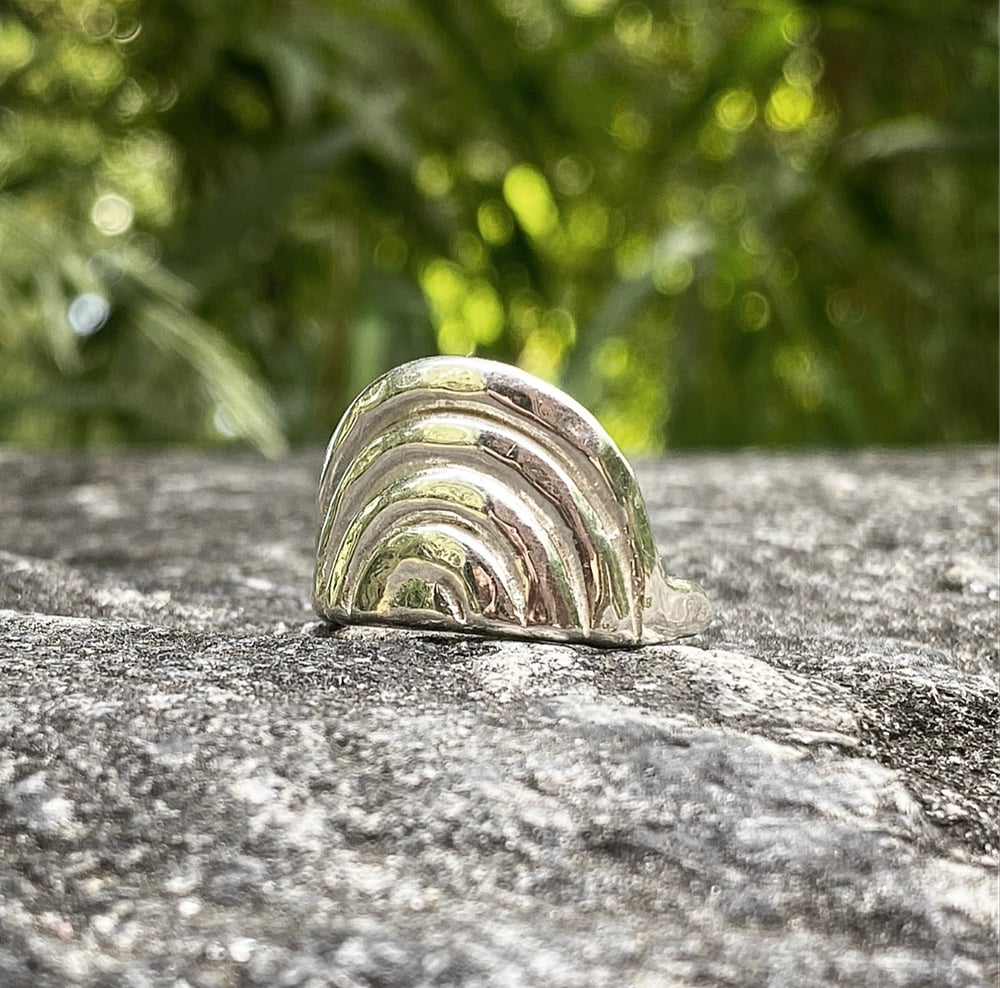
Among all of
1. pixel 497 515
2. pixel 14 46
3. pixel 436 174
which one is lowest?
pixel 497 515

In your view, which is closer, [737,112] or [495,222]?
[495,222]

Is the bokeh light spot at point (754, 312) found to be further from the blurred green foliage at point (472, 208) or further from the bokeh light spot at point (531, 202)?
the bokeh light spot at point (531, 202)

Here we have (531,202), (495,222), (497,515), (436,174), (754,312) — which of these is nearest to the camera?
(497,515)

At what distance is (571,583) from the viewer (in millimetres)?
483

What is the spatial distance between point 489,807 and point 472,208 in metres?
1.35

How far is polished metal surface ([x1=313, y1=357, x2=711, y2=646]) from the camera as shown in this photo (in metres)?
0.48

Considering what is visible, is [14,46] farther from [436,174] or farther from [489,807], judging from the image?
[489,807]

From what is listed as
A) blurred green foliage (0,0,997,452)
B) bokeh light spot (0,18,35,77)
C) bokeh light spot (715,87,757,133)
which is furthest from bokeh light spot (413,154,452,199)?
bokeh light spot (0,18,35,77)

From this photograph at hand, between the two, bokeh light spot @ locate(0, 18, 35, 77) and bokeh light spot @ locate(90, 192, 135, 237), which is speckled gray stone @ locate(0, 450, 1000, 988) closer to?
bokeh light spot @ locate(0, 18, 35, 77)

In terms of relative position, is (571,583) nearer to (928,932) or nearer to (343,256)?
(928,932)

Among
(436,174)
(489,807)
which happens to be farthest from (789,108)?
(489,807)

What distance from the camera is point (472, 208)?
163 centimetres

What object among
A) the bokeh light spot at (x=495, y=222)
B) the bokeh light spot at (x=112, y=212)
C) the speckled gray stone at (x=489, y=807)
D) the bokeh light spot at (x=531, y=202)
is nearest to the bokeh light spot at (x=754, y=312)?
the bokeh light spot at (x=495, y=222)

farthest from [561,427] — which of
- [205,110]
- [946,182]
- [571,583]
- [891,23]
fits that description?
[946,182]
